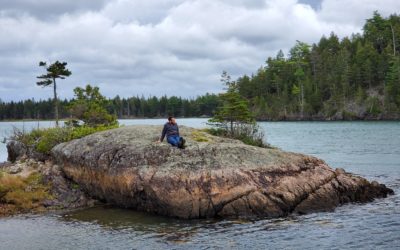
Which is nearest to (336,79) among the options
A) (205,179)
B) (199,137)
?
(199,137)

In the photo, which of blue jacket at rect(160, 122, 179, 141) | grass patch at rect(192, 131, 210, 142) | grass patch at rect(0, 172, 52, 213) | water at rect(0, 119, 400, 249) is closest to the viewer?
water at rect(0, 119, 400, 249)

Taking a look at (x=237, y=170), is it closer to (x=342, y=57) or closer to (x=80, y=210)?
(x=80, y=210)

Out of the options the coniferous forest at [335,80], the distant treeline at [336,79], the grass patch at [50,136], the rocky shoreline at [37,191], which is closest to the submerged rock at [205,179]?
the rocky shoreline at [37,191]

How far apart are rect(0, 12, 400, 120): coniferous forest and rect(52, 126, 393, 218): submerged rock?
101 meters

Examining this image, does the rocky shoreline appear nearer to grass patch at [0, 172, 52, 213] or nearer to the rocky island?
grass patch at [0, 172, 52, 213]

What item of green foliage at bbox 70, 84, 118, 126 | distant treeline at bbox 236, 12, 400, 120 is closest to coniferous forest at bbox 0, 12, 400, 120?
distant treeline at bbox 236, 12, 400, 120

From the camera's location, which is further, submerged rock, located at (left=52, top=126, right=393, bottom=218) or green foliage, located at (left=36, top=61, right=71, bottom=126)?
green foliage, located at (left=36, top=61, right=71, bottom=126)

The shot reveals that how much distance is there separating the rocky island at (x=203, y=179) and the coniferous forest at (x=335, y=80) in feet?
331

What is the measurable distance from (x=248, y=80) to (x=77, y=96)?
142374mm

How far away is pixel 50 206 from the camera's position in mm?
27125

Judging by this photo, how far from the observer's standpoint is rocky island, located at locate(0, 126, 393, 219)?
23.9 m

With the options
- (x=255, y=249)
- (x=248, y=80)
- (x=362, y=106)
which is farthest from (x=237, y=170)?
(x=248, y=80)

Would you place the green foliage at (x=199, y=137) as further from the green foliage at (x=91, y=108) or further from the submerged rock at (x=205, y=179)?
the green foliage at (x=91, y=108)

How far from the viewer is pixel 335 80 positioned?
6186 inches
